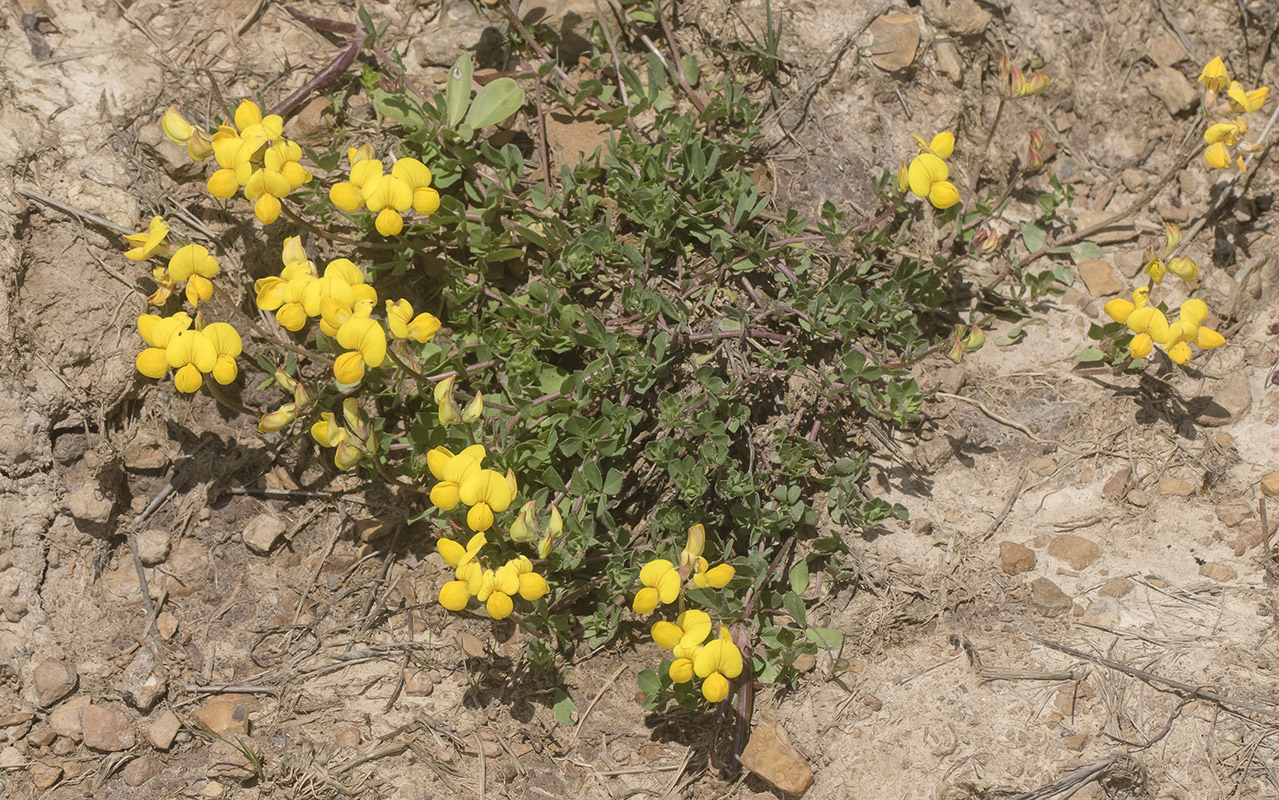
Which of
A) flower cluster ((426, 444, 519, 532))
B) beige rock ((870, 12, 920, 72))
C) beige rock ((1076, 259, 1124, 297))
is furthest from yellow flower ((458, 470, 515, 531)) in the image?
beige rock ((1076, 259, 1124, 297))

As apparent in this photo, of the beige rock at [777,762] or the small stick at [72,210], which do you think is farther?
the small stick at [72,210]

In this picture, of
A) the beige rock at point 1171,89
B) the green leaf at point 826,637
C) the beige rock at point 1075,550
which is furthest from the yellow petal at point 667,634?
the beige rock at point 1171,89

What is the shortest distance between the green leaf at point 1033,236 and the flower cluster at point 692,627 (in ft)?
7.01

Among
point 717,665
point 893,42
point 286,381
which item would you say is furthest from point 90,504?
point 893,42

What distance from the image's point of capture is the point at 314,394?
340 cm

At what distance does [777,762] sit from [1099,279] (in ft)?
8.15

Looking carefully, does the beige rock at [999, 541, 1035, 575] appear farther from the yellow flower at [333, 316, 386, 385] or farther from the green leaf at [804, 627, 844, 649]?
the yellow flower at [333, 316, 386, 385]

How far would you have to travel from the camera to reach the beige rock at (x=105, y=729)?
3.16m

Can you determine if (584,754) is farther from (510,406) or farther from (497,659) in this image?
(510,406)

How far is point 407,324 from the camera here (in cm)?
308

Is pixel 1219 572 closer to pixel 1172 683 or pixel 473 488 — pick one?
pixel 1172 683

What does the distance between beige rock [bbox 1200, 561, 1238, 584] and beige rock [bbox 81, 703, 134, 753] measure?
150 inches

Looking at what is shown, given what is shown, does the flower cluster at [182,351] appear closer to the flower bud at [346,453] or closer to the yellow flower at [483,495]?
the flower bud at [346,453]

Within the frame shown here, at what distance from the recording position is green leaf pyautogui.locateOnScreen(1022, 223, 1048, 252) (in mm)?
4027
